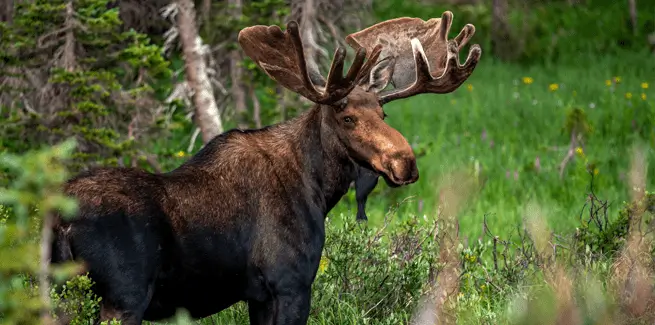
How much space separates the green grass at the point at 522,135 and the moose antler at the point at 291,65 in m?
3.39

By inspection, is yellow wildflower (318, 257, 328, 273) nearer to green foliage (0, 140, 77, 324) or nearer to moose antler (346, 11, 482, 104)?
moose antler (346, 11, 482, 104)

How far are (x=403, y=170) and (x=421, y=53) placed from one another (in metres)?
0.82

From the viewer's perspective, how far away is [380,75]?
229 inches

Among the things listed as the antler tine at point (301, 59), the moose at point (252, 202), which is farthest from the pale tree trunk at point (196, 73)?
the antler tine at point (301, 59)

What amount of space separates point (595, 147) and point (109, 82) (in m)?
6.51

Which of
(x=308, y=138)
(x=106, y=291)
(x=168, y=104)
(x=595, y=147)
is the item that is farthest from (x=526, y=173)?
(x=106, y=291)

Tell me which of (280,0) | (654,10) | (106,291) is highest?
(106,291)

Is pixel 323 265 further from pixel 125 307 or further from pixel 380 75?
pixel 125 307

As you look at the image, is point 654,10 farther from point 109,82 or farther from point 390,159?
point 390,159

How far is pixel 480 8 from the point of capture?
87.0ft

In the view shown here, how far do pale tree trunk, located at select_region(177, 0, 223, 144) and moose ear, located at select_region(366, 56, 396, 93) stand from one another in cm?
637

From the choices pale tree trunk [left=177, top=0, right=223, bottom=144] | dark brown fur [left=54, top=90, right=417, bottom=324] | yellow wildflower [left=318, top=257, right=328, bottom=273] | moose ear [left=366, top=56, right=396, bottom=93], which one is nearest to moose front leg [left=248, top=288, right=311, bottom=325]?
dark brown fur [left=54, top=90, right=417, bottom=324]

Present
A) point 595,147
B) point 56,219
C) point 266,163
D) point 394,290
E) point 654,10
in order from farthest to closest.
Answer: point 654,10, point 595,147, point 394,290, point 266,163, point 56,219

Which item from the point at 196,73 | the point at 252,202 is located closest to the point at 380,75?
the point at 252,202
